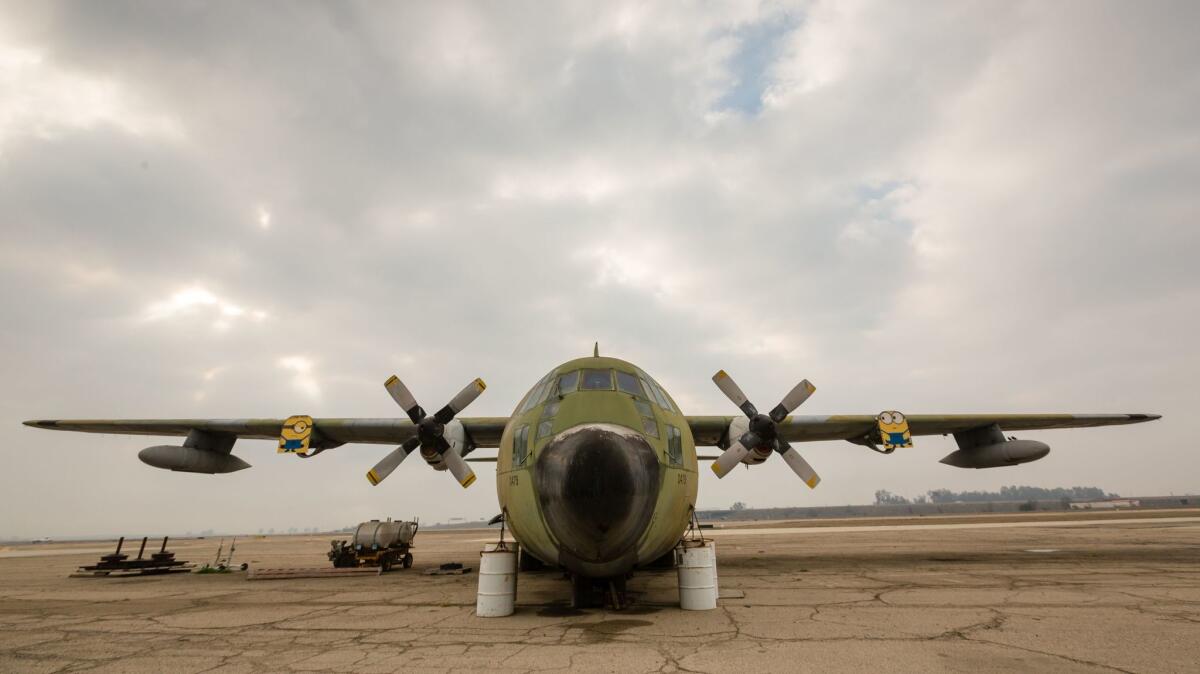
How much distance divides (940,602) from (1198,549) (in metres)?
14.2

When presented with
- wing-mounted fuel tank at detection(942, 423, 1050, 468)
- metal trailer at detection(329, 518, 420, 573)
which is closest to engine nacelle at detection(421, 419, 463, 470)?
metal trailer at detection(329, 518, 420, 573)

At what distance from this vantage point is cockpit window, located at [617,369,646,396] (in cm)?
740

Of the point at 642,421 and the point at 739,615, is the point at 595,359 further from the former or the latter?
the point at 739,615

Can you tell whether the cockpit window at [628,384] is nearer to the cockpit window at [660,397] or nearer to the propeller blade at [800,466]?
the cockpit window at [660,397]

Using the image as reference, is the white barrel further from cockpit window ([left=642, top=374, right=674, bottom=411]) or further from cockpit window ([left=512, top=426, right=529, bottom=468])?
cockpit window ([left=512, top=426, right=529, bottom=468])

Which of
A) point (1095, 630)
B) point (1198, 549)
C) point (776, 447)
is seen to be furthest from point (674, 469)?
point (1198, 549)

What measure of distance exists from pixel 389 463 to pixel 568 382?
7.28 meters

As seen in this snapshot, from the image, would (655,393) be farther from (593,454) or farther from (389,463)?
(389,463)

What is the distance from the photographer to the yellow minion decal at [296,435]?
13.7m

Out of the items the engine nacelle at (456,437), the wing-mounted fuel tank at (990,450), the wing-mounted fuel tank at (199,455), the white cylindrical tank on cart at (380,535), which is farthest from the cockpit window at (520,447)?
the wing-mounted fuel tank at (990,450)

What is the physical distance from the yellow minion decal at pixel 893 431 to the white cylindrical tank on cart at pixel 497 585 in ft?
34.2

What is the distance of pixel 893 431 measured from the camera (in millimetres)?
13617

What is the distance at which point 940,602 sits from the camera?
7.50m

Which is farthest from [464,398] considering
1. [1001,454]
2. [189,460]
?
[1001,454]
